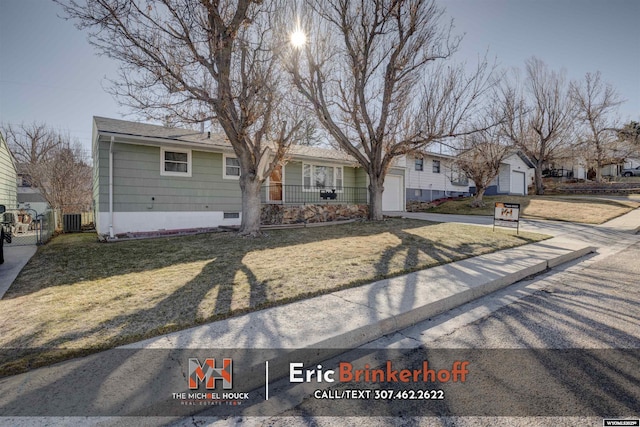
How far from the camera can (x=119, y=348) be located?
284cm

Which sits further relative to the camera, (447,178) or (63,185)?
(447,178)

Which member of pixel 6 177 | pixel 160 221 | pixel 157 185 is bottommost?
pixel 160 221

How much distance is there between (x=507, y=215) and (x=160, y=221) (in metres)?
11.9

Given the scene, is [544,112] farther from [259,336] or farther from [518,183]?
[259,336]

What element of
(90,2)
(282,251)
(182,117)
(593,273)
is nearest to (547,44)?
(593,273)

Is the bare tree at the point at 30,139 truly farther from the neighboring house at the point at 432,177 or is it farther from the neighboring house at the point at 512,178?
the neighboring house at the point at 512,178

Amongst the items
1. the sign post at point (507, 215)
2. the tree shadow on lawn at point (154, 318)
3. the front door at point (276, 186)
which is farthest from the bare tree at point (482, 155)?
the tree shadow on lawn at point (154, 318)

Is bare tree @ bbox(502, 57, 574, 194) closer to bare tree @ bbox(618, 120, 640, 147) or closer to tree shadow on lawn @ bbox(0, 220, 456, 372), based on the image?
bare tree @ bbox(618, 120, 640, 147)

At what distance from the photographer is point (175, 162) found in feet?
36.9

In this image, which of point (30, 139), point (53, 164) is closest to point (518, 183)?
point (53, 164)

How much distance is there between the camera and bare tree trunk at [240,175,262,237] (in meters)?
9.12

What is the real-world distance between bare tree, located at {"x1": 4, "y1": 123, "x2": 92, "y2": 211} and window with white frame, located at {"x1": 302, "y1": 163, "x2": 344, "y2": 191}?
40.1 ft

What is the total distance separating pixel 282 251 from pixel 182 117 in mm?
4863

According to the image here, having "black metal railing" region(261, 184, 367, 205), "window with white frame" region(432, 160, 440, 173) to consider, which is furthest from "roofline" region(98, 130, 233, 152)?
"window with white frame" region(432, 160, 440, 173)
